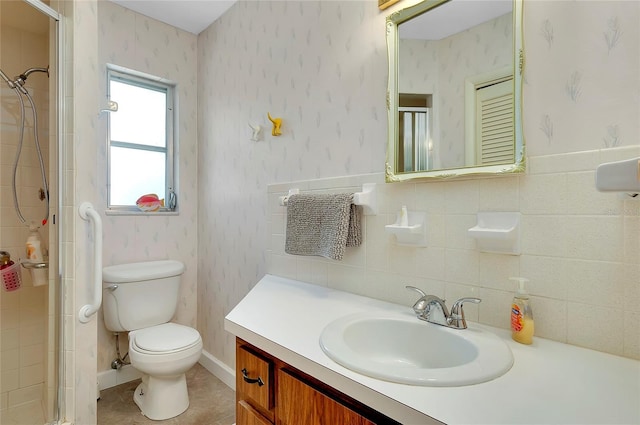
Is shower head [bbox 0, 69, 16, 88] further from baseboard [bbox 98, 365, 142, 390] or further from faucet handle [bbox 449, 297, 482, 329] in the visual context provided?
faucet handle [bbox 449, 297, 482, 329]

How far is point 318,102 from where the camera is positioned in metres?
1.55

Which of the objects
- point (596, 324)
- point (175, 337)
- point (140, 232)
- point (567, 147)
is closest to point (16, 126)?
point (140, 232)

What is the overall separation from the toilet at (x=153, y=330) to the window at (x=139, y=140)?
1.74 feet

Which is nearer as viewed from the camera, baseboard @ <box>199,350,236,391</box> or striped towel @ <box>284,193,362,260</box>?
striped towel @ <box>284,193,362,260</box>

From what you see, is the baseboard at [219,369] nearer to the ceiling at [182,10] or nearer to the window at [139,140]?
the window at [139,140]

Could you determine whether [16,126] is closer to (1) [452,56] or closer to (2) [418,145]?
(2) [418,145]

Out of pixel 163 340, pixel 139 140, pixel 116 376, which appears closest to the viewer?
pixel 163 340

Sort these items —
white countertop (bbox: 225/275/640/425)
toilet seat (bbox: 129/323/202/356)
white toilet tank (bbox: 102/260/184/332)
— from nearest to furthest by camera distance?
1. white countertop (bbox: 225/275/640/425)
2. toilet seat (bbox: 129/323/202/356)
3. white toilet tank (bbox: 102/260/184/332)

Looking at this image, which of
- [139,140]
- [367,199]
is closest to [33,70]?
[139,140]

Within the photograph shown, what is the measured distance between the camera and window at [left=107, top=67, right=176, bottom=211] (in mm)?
2193

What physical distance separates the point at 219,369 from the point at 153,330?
1.83ft

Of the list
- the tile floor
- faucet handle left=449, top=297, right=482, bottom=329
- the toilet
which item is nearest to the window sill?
the toilet

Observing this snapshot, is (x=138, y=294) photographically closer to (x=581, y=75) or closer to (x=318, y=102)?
(x=318, y=102)

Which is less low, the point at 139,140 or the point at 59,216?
the point at 139,140
